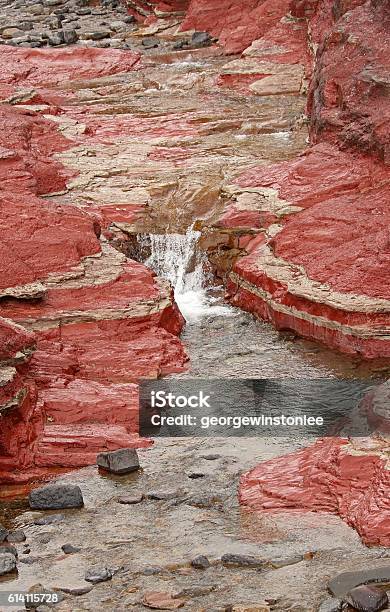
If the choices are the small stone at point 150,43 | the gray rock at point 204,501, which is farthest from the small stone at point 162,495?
the small stone at point 150,43

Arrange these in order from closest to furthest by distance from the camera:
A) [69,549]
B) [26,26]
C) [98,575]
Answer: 1. [98,575]
2. [69,549]
3. [26,26]

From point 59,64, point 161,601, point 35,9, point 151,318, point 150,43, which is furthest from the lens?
point 35,9

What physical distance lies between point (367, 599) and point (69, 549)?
1.85 metres

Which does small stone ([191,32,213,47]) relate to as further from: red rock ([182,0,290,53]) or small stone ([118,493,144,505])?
small stone ([118,493,144,505])

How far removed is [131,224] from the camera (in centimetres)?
1345

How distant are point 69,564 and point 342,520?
1604 millimetres

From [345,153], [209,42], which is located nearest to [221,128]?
[345,153]

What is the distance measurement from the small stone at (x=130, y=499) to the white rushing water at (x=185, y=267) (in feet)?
13.3

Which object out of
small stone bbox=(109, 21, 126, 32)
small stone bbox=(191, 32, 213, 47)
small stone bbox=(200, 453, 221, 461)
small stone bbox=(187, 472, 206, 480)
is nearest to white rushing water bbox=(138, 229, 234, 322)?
small stone bbox=(200, 453, 221, 461)

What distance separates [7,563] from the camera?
741 centimetres

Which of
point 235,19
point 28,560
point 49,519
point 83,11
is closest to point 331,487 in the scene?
point 49,519

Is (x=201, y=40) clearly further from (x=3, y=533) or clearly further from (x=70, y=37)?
(x=3, y=533)

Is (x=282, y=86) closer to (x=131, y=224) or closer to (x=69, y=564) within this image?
(x=131, y=224)

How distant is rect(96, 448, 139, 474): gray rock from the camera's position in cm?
895
